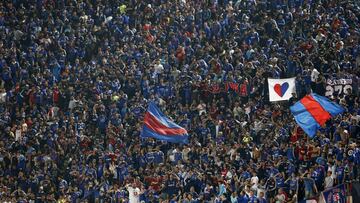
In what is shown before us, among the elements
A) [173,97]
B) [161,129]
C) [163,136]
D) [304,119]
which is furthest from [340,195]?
[173,97]

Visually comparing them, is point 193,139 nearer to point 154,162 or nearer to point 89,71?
point 154,162

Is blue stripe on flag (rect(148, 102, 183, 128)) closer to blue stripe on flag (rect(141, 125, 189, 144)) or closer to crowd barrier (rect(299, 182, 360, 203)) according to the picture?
blue stripe on flag (rect(141, 125, 189, 144))

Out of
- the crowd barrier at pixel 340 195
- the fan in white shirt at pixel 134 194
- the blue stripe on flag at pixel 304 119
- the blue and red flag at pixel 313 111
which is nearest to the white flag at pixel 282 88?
the blue and red flag at pixel 313 111

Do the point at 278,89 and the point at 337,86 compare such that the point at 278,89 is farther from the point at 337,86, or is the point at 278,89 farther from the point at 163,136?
the point at 163,136

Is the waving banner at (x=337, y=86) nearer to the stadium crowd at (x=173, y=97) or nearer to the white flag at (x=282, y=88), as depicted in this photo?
the stadium crowd at (x=173, y=97)

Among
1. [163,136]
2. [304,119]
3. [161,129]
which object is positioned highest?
[304,119]

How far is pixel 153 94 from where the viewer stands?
46781mm

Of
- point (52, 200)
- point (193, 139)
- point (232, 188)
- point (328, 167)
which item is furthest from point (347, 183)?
point (52, 200)

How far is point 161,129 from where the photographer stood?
4244 cm

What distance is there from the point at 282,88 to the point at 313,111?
162 inches

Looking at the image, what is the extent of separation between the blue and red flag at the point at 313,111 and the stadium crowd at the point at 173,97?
0.84 meters

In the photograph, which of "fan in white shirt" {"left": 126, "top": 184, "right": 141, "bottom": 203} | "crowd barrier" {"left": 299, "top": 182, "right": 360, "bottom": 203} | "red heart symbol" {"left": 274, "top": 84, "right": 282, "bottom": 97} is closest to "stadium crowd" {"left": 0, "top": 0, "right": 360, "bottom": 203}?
"fan in white shirt" {"left": 126, "top": 184, "right": 141, "bottom": 203}

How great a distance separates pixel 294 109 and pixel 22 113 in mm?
12057

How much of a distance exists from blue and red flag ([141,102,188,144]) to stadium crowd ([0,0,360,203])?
2.44 feet
